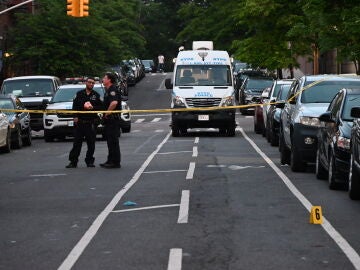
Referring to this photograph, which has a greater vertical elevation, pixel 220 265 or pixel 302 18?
pixel 302 18

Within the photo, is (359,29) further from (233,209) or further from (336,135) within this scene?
(233,209)

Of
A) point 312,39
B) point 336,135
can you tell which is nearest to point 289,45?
point 312,39

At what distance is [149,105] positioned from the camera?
64688mm

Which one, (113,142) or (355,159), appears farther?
(113,142)

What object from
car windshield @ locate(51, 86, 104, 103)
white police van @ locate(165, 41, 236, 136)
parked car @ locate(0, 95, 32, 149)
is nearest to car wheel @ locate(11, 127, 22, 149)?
parked car @ locate(0, 95, 32, 149)

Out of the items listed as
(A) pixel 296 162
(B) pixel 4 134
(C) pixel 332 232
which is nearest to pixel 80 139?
(A) pixel 296 162

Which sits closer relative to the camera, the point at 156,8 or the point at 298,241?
the point at 298,241

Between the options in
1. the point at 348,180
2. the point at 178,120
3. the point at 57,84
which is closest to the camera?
the point at 348,180

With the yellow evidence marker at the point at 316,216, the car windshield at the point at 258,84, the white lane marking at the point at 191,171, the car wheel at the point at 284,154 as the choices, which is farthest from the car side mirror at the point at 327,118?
the car windshield at the point at 258,84

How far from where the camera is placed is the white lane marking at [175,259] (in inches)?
374

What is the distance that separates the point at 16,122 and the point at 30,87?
8173mm

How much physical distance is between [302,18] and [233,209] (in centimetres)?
3250

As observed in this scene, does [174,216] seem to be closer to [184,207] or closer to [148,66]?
[184,207]

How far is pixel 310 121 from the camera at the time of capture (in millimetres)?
19312
